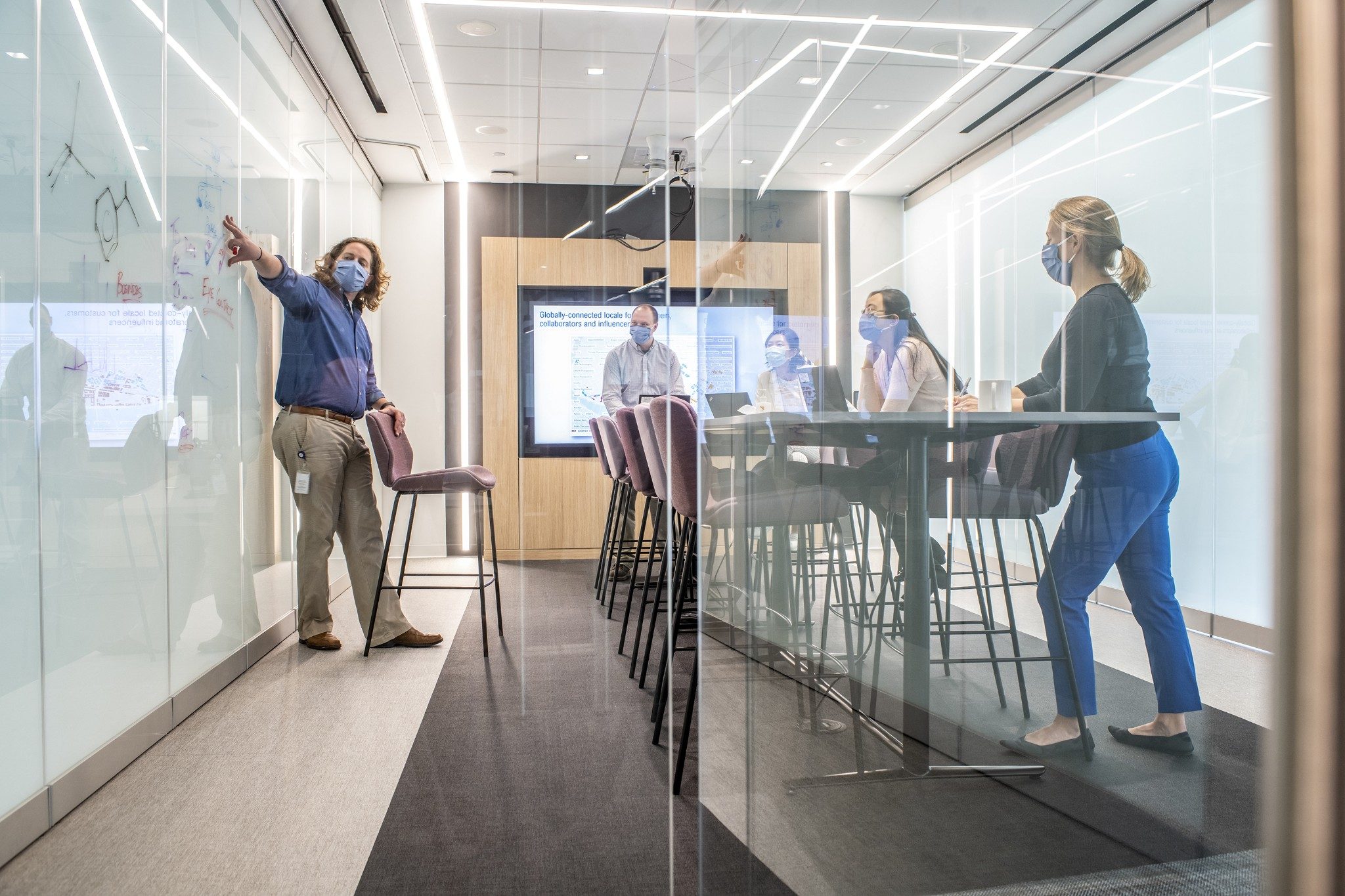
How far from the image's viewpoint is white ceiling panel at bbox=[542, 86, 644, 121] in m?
2.40

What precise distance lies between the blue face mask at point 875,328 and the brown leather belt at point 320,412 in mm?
2727

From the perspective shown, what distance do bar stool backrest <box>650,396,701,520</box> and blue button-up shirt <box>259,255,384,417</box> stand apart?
71.0 inches

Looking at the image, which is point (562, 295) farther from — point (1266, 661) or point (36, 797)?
point (1266, 661)

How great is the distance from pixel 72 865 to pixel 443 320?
173cm

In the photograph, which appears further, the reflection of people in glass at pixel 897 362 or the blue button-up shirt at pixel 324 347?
the blue button-up shirt at pixel 324 347

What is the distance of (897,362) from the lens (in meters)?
0.98

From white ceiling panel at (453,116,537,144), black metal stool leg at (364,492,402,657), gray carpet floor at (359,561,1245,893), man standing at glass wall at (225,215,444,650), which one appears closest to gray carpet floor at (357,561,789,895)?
gray carpet floor at (359,561,1245,893)

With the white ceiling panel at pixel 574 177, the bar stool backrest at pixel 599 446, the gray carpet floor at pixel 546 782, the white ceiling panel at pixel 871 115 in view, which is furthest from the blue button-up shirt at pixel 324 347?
the white ceiling panel at pixel 871 115

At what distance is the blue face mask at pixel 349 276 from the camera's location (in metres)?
3.44

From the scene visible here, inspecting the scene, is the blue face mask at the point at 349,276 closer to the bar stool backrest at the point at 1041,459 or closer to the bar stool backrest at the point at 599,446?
the bar stool backrest at the point at 599,446

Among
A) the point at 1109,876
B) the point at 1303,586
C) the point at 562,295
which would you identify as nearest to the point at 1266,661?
the point at 1303,586

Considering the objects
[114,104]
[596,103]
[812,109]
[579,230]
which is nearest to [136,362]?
[114,104]

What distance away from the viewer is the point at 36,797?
1.87m

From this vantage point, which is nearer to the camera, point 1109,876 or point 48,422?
point 1109,876
